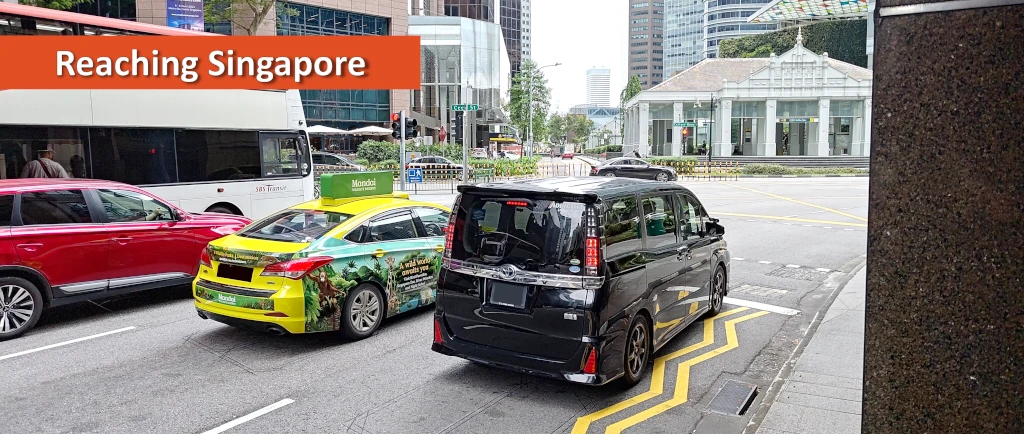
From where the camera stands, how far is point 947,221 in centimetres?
175

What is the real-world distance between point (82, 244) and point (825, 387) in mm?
8064

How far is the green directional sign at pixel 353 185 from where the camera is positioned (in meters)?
8.55

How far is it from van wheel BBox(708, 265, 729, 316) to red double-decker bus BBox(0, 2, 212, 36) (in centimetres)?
1106

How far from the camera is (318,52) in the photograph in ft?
57.7

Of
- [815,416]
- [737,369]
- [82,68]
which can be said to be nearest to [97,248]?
[82,68]

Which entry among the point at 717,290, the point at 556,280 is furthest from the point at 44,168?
the point at 717,290

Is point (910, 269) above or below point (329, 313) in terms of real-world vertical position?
above

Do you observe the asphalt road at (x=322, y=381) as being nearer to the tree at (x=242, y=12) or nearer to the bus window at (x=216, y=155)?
the bus window at (x=216, y=155)

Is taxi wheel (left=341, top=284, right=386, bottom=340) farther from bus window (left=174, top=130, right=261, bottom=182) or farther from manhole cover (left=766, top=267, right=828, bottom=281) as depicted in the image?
bus window (left=174, top=130, right=261, bottom=182)

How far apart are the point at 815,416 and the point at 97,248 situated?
7.92 metres

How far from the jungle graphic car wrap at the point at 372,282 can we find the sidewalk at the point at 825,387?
3.70 m

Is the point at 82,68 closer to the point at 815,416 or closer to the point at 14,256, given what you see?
the point at 14,256

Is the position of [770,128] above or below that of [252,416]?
above

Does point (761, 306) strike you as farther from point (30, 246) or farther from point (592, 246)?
point (30, 246)
